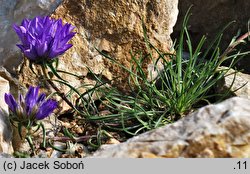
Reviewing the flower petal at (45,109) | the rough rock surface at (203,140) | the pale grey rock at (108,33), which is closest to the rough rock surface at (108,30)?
the pale grey rock at (108,33)

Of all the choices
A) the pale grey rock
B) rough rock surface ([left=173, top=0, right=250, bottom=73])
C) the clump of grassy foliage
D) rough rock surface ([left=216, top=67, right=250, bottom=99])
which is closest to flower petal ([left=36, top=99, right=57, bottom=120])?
the clump of grassy foliage

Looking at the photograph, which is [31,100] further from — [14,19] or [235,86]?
[235,86]

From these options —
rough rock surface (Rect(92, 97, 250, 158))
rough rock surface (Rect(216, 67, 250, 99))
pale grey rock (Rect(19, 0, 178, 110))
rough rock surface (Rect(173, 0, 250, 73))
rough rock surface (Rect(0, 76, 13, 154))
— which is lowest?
rough rock surface (Rect(92, 97, 250, 158))

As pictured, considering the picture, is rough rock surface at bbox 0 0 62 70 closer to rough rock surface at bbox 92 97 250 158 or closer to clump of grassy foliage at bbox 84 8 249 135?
clump of grassy foliage at bbox 84 8 249 135

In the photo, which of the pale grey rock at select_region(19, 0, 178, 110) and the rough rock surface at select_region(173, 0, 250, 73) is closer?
the pale grey rock at select_region(19, 0, 178, 110)

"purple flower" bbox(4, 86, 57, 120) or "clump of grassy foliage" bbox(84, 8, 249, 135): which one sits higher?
"clump of grassy foliage" bbox(84, 8, 249, 135)

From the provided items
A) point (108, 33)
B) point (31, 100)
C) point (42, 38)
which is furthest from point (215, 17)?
point (31, 100)
